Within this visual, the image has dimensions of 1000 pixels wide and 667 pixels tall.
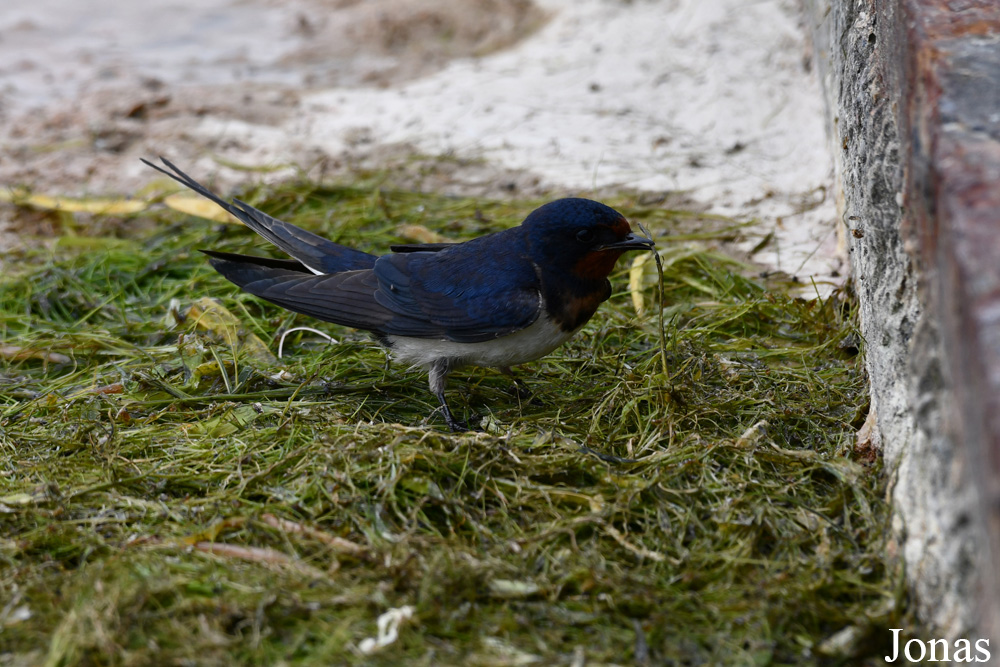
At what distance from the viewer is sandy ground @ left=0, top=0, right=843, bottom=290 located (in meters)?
6.09

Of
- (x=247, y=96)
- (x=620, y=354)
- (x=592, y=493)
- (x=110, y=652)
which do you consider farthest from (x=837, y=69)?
(x=247, y=96)

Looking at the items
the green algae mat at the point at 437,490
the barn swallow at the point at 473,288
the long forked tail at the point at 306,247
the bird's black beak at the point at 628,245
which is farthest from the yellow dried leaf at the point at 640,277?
the long forked tail at the point at 306,247

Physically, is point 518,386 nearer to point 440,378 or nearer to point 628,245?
point 440,378

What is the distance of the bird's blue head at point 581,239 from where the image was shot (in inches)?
154

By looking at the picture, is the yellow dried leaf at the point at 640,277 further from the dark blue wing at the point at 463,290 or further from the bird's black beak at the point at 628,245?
the dark blue wing at the point at 463,290

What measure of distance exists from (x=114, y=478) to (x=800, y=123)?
4.70 meters

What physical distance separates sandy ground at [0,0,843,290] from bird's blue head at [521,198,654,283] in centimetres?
151

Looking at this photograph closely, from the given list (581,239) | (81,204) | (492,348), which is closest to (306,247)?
(492,348)

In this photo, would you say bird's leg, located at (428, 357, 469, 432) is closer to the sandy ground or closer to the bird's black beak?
the bird's black beak

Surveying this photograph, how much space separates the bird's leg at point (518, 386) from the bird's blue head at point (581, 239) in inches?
22.1

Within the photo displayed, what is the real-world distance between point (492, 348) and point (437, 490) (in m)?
0.89

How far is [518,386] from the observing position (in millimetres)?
4281

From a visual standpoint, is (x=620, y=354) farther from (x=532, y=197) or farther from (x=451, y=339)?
(x=532, y=197)

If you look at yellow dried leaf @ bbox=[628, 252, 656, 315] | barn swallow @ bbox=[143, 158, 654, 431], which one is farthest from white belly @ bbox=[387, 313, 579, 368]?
yellow dried leaf @ bbox=[628, 252, 656, 315]
